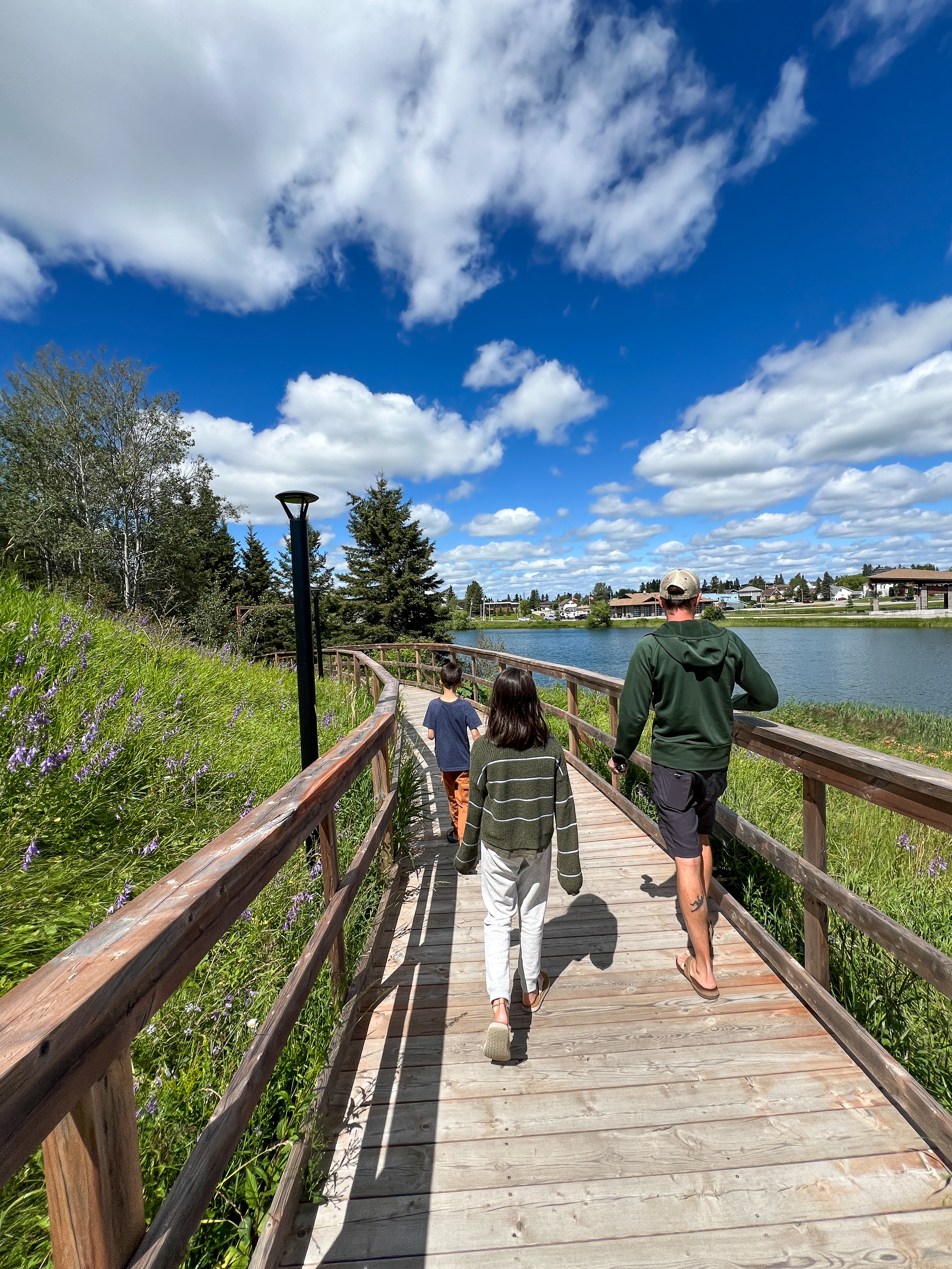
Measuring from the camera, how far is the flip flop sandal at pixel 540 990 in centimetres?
240

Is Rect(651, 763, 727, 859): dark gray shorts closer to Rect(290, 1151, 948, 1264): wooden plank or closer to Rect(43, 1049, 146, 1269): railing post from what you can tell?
Rect(290, 1151, 948, 1264): wooden plank

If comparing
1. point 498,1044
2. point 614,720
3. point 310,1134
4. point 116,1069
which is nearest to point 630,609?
point 614,720

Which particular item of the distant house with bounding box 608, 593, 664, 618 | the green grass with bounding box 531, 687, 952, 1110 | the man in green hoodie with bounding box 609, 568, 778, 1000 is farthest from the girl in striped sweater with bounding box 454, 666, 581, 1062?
the distant house with bounding box 608, 593, 664, 618

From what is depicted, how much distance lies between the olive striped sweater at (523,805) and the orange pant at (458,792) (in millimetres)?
1507

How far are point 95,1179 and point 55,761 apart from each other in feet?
8.79

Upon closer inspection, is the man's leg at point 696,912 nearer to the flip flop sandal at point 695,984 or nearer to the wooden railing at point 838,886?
the flip flop sandal at point 695,984

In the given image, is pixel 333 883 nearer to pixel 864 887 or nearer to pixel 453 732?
pixel 453 732

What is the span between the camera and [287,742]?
5.65m

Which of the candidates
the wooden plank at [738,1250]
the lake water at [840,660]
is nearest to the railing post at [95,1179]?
the wooden plank at [738,1250]

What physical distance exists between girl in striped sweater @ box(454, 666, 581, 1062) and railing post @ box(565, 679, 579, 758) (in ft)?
8.73

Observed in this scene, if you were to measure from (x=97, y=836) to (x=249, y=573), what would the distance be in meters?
35.2

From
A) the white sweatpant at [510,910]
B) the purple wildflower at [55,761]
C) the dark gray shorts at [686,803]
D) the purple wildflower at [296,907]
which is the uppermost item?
the purple wildflower at [55,761]

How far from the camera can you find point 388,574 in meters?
30.0

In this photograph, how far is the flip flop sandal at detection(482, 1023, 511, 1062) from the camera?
6.78ft
